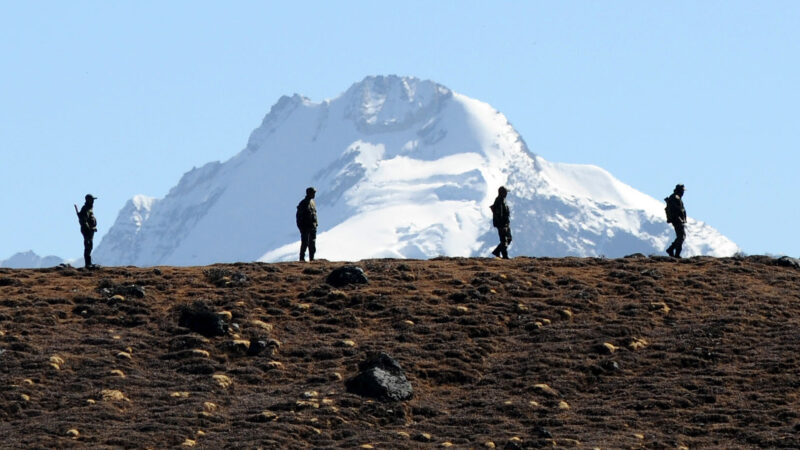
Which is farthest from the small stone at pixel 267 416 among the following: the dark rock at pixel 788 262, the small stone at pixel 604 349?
the dark rock at pixel 788 262

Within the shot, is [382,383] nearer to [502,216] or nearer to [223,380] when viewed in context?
[223,380]

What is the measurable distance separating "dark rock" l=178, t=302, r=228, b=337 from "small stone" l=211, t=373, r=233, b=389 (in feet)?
10.5

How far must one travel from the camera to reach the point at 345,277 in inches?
1922

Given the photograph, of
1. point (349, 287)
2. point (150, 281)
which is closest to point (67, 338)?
point (150, 281)

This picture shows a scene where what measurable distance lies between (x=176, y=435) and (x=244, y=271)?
14868 mm

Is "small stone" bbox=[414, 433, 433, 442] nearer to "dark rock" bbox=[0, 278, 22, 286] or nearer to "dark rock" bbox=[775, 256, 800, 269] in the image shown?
"dark rock" bbox=[0, 278, 22, 286]

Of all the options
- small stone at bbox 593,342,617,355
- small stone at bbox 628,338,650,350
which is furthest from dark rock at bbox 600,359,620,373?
small stone at bbox 628,338,650,350

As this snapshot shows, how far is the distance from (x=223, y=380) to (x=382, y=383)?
410 cm

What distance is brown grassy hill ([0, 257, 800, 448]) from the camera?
3731cm

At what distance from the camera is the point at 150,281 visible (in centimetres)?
4884

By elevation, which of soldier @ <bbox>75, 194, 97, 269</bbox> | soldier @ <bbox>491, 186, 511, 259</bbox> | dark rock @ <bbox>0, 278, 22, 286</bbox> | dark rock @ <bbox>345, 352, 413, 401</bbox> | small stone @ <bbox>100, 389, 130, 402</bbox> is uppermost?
soldier @ <bbox>491, 186, 511, 259</bbox>

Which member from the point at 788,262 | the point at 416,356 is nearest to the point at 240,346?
the point at 416,356

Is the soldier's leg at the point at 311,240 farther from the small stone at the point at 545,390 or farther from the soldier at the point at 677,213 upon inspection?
the small stone at the point at 545,390

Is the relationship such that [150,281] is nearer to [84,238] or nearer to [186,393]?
[84,238]
